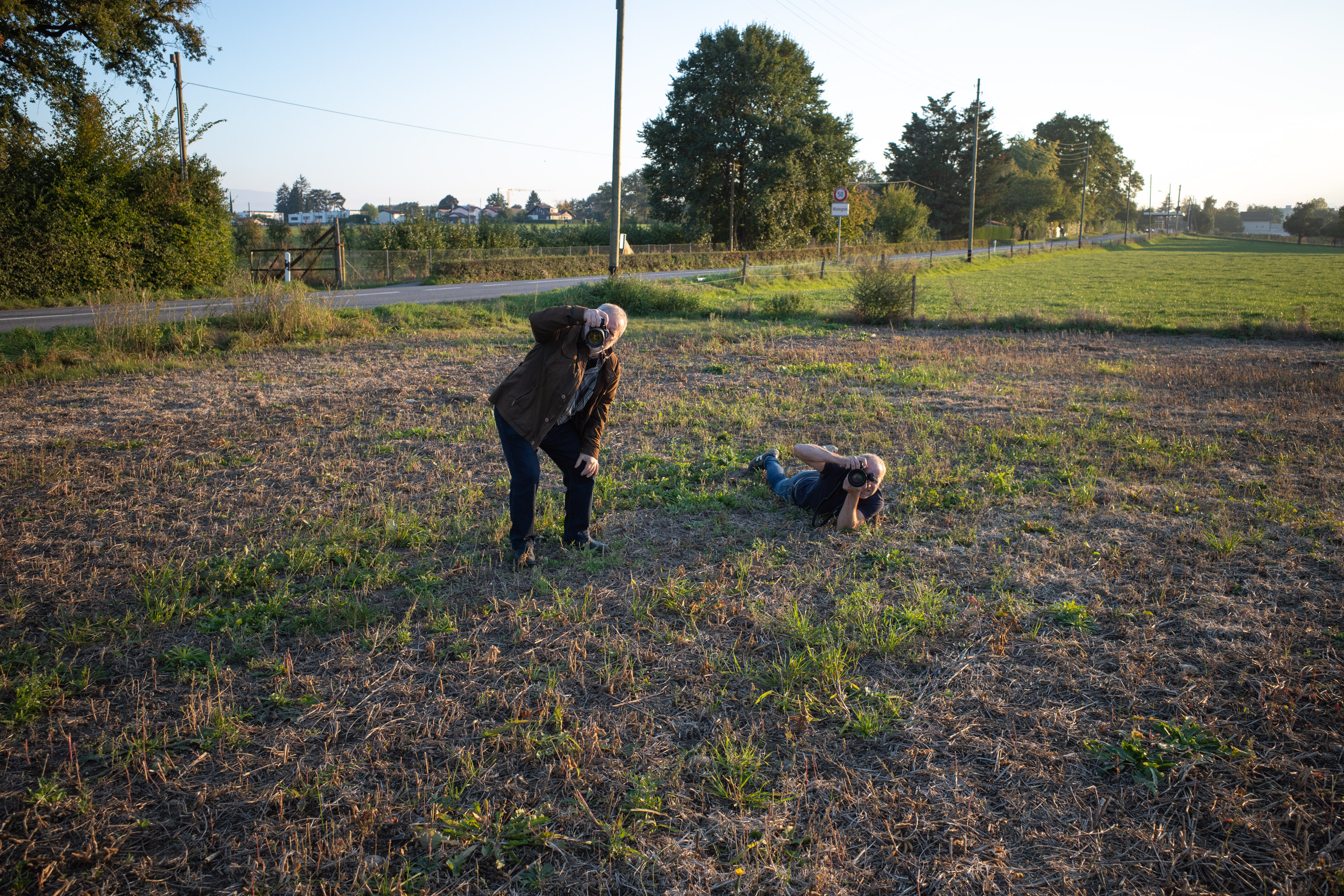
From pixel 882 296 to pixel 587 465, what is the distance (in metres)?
15.0

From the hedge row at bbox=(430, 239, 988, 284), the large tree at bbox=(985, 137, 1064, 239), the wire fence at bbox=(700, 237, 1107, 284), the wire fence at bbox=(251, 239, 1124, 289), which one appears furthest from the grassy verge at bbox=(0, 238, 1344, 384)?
the large tree at bbox=(985, 137, 1064, 239)

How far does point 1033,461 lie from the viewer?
24.8 ft

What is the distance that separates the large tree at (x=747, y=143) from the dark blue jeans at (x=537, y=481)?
51.9 meters

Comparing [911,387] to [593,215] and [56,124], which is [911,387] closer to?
[56,124]

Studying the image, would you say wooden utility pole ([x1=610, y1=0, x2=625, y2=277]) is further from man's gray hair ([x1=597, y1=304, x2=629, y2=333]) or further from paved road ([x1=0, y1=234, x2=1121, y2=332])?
man's gray hair ([x1=597, y1=304, x2=629, y2=333])

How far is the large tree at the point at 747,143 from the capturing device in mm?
53562

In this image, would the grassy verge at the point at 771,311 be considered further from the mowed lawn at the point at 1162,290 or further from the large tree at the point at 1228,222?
the large tree at the point at 1228,222

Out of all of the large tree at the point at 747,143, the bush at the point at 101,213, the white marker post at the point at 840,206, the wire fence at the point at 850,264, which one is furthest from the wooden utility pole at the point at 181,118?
the large tree at the point at 747,143

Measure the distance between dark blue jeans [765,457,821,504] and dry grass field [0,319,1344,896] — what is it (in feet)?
0.95

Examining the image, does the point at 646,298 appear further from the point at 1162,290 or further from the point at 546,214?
the point at 546,214

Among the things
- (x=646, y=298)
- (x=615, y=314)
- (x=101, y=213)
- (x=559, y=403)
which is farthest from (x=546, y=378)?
(x=101, y=213)

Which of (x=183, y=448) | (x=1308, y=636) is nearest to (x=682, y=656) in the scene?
(x=1308, y=636)

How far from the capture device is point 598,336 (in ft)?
15.1

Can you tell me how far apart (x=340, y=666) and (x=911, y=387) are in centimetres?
928
